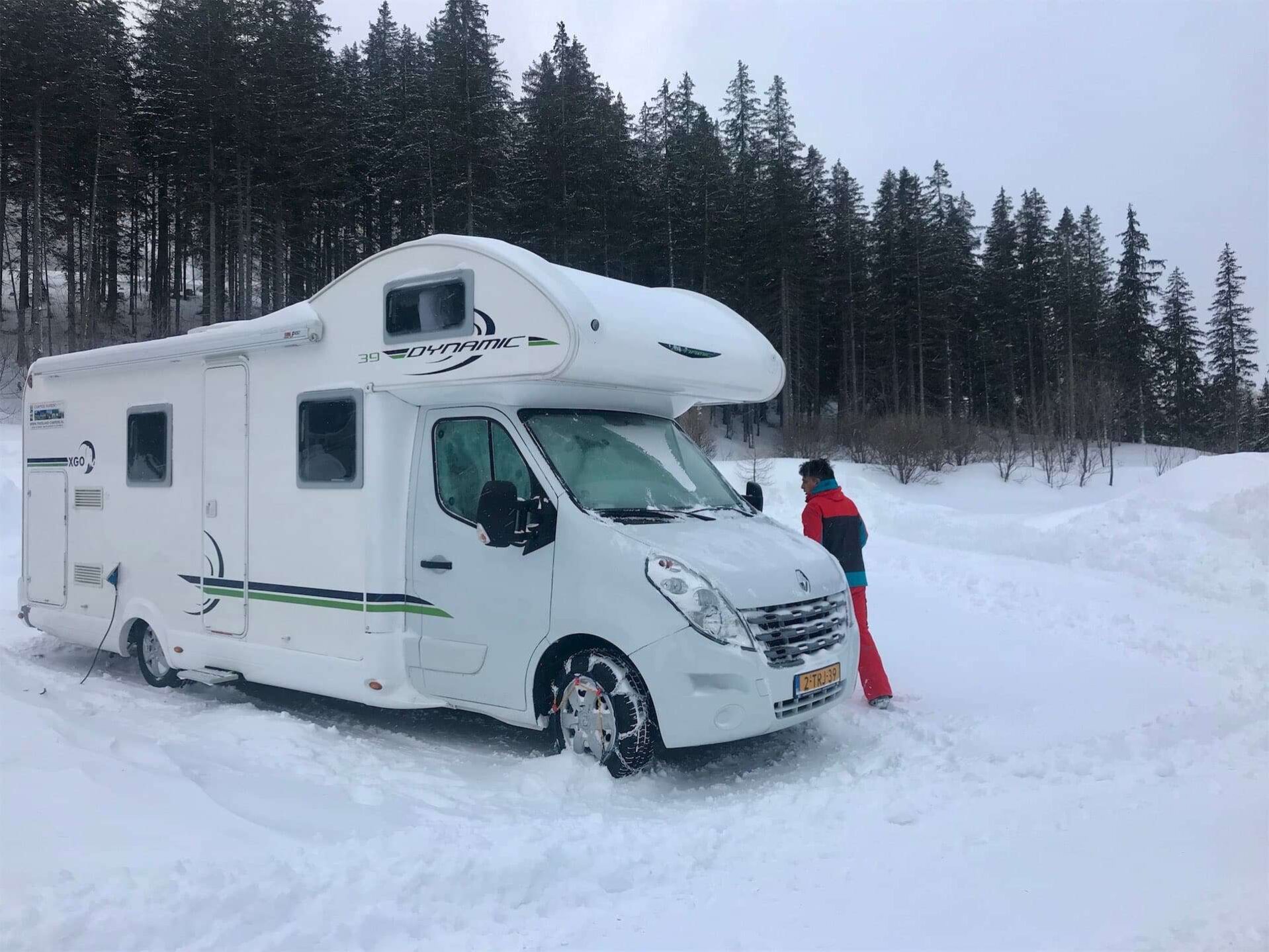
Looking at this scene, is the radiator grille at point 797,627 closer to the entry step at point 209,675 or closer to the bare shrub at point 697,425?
→ the entry step at point 209,675

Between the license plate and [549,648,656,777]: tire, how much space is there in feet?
2.93

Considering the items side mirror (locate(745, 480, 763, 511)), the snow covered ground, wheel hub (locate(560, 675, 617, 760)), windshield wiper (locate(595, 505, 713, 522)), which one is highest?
side mirror (locate(745, 480, 763, 511))

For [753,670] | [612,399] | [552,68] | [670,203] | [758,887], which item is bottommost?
[758,887]

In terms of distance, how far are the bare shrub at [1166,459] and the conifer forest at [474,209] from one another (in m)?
2.80

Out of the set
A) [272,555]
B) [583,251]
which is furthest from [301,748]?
[583,251]

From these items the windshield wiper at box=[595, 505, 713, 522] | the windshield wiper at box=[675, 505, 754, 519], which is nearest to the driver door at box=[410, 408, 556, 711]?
the windshield wiper at box=[595, 505, 713, 522]

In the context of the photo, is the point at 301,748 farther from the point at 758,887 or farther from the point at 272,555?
the point at 758,887

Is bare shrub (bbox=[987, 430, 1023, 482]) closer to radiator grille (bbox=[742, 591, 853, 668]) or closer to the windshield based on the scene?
the windshield

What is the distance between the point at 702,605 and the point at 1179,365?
63.8 meters

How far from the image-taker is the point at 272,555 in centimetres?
726

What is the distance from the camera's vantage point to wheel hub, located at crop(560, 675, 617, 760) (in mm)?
5574

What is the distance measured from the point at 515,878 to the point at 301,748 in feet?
8.50

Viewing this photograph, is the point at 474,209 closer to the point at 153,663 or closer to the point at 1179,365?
the point at 153,663

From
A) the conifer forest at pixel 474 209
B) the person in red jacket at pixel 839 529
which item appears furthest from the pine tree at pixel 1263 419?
the person in red jacket at pixel 839 529
